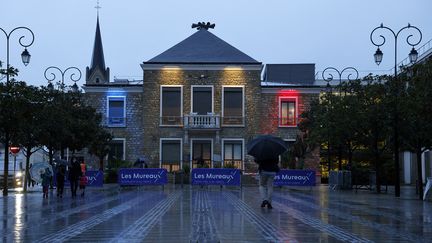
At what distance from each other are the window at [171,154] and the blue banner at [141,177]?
59.5ft

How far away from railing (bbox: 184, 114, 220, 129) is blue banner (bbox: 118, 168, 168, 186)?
18296mm

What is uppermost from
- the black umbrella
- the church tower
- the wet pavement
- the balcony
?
the church tower

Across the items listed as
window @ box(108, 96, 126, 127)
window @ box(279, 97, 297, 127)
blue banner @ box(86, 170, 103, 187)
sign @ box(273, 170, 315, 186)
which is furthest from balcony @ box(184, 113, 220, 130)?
blue banner @ box(86, 170, 103, 187)

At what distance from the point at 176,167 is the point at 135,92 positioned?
26.5ft

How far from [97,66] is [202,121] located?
1411 inches

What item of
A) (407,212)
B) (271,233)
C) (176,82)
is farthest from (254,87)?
(271,233)

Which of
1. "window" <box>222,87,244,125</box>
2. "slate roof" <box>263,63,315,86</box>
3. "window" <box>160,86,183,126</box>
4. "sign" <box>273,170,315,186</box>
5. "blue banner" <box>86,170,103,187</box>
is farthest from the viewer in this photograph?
"slate roof" <box>263,63,315,86</box>

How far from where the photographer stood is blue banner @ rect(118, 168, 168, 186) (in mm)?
38750

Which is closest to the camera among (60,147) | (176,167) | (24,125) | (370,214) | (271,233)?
(271,233)

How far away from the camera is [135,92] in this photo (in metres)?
59.8

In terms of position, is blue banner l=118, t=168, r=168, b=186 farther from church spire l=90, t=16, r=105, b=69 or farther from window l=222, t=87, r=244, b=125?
church spire l=90, t=16, r=105, b=69

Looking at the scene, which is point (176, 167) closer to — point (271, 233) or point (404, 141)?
point (404, 141)

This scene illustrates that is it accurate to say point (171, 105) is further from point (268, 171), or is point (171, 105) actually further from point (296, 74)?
point (268, 171)

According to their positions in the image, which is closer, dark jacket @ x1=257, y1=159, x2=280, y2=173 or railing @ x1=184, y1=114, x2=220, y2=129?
dark jacket @ x1=257, y1=159, x2=280, y2=173
